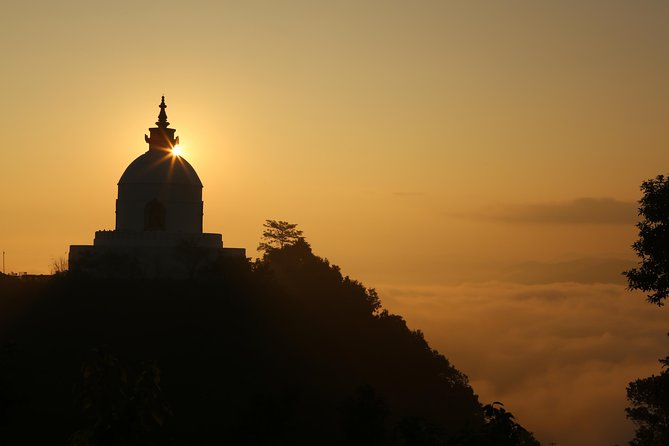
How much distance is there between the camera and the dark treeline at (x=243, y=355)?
59594mm

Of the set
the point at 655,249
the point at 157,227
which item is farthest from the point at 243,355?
the point at 655,249

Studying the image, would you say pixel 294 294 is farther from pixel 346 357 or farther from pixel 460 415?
pixel 460 415

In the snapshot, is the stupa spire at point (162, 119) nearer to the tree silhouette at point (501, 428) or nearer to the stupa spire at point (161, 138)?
the stupa spire at point (161, 138)

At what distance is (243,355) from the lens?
71.8 metres

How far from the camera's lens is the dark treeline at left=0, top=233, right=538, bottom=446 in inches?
2346

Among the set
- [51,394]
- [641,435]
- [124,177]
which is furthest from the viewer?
[124,177]

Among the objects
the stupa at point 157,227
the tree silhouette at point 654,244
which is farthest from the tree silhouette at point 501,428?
the stupa at point 157,227

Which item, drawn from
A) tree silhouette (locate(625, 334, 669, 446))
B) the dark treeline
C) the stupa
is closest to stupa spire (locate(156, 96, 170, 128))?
the stupa

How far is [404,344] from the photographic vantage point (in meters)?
84.6

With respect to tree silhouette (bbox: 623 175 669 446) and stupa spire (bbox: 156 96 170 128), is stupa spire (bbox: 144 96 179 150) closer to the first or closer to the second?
stupa spire (bbox: 156 96 170 128)

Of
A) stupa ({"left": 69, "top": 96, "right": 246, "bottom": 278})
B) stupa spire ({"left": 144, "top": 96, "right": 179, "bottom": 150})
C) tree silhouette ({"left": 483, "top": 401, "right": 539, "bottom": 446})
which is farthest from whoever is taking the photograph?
stupa spire ({"left": 144, "top": 96, "right": 179, "bottom": 150})

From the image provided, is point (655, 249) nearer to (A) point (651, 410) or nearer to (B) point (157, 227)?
(A) point (651, 410)

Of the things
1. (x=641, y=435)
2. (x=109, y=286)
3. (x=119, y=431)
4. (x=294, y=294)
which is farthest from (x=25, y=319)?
(x=119, y=431)

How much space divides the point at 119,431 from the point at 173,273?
49.5 m
